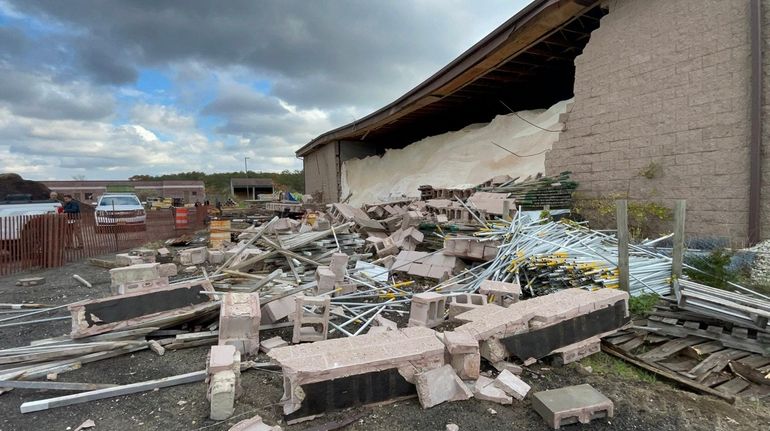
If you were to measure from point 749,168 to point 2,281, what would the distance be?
47.3 feet

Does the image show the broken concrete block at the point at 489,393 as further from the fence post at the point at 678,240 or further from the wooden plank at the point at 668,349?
the fence post at the point at 678,240

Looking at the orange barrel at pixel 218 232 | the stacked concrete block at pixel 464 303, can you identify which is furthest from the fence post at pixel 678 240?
the orange barrel at pixel 218 232

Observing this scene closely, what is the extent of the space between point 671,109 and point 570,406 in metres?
6.67

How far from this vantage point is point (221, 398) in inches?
122

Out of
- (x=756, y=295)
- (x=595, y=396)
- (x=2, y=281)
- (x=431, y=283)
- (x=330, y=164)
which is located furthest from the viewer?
(x=330, y=164)

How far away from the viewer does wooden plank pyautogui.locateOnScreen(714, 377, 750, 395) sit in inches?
138

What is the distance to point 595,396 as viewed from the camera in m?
3.18

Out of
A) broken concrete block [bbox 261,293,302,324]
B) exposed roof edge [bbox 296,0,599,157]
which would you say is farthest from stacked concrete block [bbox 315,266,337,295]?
exposed roof edge [bbox 296,0,599,157]

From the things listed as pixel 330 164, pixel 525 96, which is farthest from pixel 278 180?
pixel 525 96

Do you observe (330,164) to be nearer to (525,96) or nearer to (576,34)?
(525,96)

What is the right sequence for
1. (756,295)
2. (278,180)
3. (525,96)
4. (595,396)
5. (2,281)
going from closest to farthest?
(595,396), (756,295), (2,281), (525,96), (278,180)

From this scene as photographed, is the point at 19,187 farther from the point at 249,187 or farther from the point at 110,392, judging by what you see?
the point at 249,187

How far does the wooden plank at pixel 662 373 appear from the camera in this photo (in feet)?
11.2

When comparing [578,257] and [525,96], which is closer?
[578,257]
